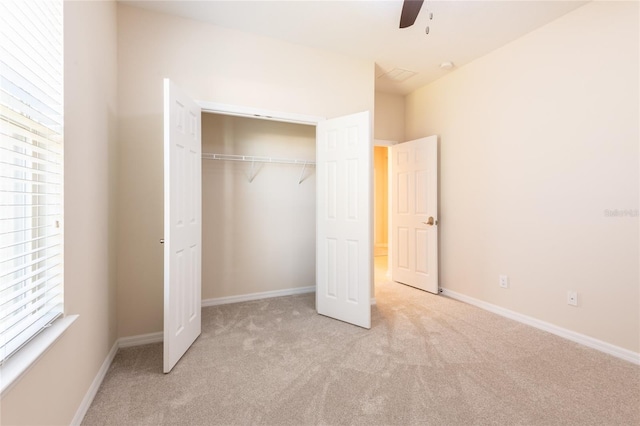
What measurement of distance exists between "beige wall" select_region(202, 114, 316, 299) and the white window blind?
1906 mm

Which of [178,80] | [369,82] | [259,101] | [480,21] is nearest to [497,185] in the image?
[480,21]

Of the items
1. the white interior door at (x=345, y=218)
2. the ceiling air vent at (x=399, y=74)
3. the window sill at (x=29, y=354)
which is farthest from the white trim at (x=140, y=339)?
the ceiling air vent at (x=399, y=74)

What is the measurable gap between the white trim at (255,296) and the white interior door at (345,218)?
0.71m

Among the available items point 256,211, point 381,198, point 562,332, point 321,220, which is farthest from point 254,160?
point 381,198

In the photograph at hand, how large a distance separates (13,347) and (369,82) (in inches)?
139

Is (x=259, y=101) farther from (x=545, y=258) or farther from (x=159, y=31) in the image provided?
(x=545, y=258)

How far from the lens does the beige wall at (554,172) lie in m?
2.19

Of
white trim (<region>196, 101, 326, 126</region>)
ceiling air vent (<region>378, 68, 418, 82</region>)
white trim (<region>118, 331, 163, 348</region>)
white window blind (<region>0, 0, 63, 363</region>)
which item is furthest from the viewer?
ceiling air vent (<region>378, 68, 418, 82</region>)

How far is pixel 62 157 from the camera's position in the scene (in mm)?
1371

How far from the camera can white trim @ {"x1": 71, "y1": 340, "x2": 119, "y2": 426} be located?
1487 mm

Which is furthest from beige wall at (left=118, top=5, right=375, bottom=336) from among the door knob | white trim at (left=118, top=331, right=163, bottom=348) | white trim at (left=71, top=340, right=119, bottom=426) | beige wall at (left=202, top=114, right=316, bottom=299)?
the door knob

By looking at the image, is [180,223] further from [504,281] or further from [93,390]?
[504,281]

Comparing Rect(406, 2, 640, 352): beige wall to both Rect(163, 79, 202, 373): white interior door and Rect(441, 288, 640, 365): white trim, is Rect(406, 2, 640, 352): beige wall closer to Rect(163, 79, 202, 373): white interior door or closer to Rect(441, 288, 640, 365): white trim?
Rect(441, 288, 640, 365): white trim

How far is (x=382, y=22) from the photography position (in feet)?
8.57
